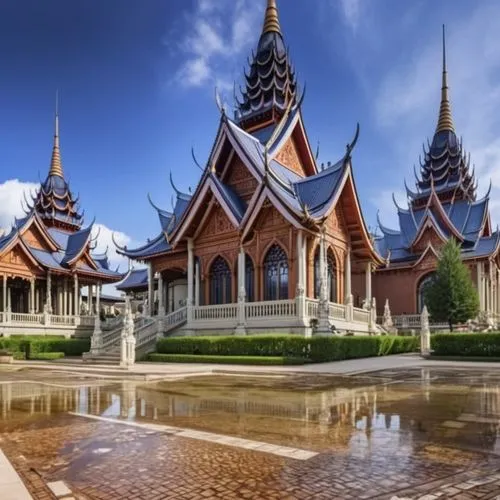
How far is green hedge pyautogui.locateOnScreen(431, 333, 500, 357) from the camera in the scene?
67.4ft

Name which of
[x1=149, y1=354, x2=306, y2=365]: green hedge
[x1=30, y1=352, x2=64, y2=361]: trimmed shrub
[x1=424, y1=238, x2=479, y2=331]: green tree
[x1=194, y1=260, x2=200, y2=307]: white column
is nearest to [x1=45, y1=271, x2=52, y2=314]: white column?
[x1=30, y1=352, x2=64, y2=361]: trimmed shrub

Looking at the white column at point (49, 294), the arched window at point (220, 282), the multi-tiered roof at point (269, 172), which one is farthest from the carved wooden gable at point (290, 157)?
the white column at point (49, 294)

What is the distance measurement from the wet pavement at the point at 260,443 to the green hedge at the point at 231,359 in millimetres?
6297

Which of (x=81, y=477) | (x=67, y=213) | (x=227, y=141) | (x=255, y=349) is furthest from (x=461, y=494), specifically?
(x=67, y=213)

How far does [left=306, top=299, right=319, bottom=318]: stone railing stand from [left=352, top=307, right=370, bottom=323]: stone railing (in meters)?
3.63

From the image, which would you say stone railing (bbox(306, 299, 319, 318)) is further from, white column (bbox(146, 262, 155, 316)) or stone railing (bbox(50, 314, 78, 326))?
stone railing (bbox(50, 314, 78, 326))

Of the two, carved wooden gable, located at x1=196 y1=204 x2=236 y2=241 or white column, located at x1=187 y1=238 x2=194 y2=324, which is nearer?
white column, located at x1=187 y1=238 x2=194 y2=324

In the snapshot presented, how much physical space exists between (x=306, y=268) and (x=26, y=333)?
21089 mm

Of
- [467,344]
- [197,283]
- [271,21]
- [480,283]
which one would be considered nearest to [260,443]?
[467,344]

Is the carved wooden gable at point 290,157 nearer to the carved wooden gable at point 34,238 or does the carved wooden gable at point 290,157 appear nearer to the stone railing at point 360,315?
the stone railing at point 360,315

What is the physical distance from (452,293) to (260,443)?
88.5 feet

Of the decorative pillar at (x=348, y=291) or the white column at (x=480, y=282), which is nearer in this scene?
the decorative pillar at (x=348, y=291)

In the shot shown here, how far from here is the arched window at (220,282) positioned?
85.9 feet

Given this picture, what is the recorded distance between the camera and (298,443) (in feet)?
18.7
